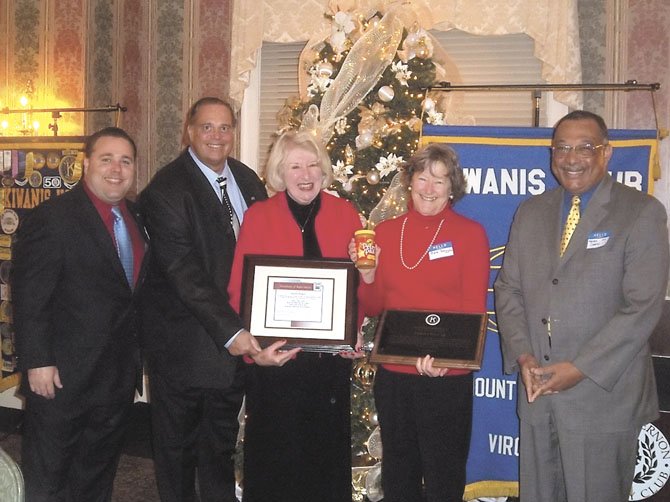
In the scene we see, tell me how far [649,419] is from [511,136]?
151 centimetres

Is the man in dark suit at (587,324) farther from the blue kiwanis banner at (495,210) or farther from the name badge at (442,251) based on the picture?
the blue kiwanis banner at (495,210)

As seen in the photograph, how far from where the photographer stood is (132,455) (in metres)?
4.80

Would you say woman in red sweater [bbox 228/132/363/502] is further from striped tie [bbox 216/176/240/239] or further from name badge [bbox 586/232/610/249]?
name badge [bbox 586/232/610/249]

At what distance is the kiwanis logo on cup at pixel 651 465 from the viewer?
362 cm

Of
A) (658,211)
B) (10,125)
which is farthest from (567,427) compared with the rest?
(10,125)

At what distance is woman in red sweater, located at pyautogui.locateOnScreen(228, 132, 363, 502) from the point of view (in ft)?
9.39

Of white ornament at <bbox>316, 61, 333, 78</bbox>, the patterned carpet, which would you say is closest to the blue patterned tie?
white ornament at <bbox>316, 61, 333, 78</bbox>

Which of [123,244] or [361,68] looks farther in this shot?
[361,68]

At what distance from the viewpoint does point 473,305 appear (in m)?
2.74

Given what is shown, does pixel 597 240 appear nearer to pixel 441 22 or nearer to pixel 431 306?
pixel 431 306

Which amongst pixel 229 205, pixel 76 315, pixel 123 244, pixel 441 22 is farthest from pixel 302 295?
pixel 441 22

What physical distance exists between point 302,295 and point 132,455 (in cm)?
270

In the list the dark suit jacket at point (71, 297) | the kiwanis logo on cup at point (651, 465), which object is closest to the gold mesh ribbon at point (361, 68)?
the dark suit jacket at point (71, 297)

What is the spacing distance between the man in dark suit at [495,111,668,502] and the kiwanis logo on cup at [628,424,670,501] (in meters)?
1.15
